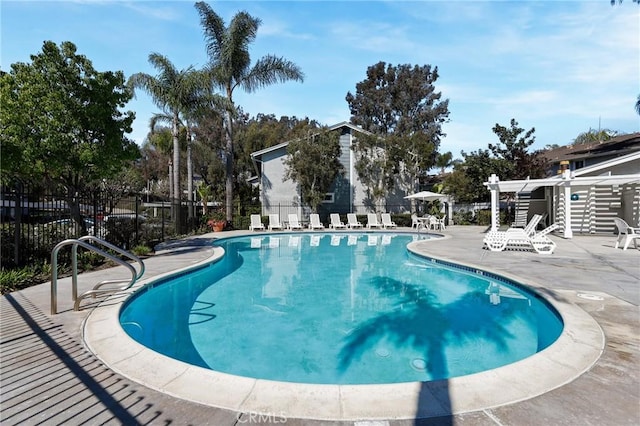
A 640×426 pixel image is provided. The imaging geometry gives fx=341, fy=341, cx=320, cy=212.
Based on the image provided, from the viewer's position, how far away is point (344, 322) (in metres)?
5.84

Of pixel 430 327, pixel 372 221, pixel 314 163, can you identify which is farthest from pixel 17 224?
pixel 372 221

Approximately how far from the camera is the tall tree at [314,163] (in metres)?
20.8

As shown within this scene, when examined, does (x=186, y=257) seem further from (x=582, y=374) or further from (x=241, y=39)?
(x=241, y=39)

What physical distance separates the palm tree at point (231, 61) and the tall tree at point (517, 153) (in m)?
16.1

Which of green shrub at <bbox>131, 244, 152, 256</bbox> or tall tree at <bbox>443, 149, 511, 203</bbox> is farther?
tall tree at <bbox>443, 149, 511, 203</bbox>

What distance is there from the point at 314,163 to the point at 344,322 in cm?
1577

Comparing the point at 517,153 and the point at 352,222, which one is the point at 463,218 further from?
the point at 352,222

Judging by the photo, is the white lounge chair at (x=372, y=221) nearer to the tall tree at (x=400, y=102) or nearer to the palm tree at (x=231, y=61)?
the palm tree at (x=231, y=61)

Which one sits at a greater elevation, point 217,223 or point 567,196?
point 567,196

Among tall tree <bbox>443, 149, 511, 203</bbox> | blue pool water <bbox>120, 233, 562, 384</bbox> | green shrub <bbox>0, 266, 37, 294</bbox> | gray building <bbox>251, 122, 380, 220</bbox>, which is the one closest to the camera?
blue pool water <bbox>120, 233, 562, 384</bbox>

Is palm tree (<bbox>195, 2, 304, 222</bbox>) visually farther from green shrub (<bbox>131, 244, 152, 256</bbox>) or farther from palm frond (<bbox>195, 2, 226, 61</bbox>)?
green shrub (<bbox>131, 244, 152, 256</bbox>)

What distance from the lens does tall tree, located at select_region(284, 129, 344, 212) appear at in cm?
2083

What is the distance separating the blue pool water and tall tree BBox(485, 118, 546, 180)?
1744 centimetres

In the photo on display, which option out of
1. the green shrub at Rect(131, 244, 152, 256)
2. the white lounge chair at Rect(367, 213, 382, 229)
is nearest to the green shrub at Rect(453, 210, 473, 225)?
the white lounge chair at Rect(367, 213, 382, 229)
